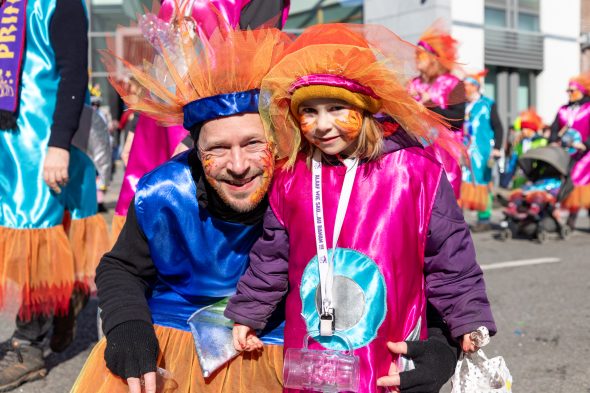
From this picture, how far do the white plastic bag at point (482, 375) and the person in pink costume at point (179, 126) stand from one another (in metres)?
1.32

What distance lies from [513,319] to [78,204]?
269 centimetres

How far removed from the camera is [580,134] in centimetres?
884

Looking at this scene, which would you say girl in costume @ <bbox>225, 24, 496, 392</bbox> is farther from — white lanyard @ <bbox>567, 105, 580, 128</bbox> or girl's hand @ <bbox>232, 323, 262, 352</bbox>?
white lanyard @ <bbox>567, 105, 580, 128</bbox>

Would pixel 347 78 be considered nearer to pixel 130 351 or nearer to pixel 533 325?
pixel 130 351

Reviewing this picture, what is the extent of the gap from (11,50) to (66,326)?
1394 millimetres

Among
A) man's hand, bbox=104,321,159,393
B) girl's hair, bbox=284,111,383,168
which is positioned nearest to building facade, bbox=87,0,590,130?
girl's hair, bbox=284,111,383,168

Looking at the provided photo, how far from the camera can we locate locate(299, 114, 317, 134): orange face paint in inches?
80.1

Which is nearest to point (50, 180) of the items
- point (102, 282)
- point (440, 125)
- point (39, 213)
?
point (39, 213)

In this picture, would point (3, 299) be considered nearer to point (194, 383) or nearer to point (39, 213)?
point (39, 213)

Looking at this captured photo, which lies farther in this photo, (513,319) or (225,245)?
(513,319)

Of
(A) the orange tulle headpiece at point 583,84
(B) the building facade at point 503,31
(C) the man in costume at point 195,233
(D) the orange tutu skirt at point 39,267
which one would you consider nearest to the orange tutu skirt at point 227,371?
(C) the man in costume at point 195,233

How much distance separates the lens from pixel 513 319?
4559 mm

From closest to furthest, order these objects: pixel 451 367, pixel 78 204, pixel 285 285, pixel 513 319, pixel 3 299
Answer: pixel 451 367
pixel 285 285
pixel 3 299
pixel 78 204
pixel 513 319

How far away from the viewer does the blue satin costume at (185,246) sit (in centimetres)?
223
